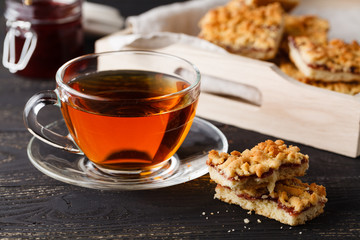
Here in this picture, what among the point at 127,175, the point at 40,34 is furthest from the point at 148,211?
the point at 40,34

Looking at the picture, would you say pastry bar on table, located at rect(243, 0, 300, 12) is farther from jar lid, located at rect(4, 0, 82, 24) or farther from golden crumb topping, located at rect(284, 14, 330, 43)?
jar lid, located at rect(4, 0, 82, 24)

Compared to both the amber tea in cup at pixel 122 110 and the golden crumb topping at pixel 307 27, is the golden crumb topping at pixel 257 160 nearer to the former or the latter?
the amber tea in cup at pixel 122 110

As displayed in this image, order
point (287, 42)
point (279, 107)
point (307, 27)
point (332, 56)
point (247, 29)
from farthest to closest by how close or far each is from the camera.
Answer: point (307, 27) → point (287, 42) → point (247, 29) → point (332, 56) → point (279, 107)

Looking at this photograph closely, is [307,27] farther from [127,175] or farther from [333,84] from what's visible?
[127,175]

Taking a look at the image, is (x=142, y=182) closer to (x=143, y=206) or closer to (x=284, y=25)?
(x=143, y=206)

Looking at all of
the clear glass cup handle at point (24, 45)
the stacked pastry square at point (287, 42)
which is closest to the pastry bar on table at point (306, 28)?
the stacked pastry square at point (287, 42)

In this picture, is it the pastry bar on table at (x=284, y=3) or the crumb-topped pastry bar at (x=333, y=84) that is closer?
the crumb-topped pastry bar at (x=333, y=84)
